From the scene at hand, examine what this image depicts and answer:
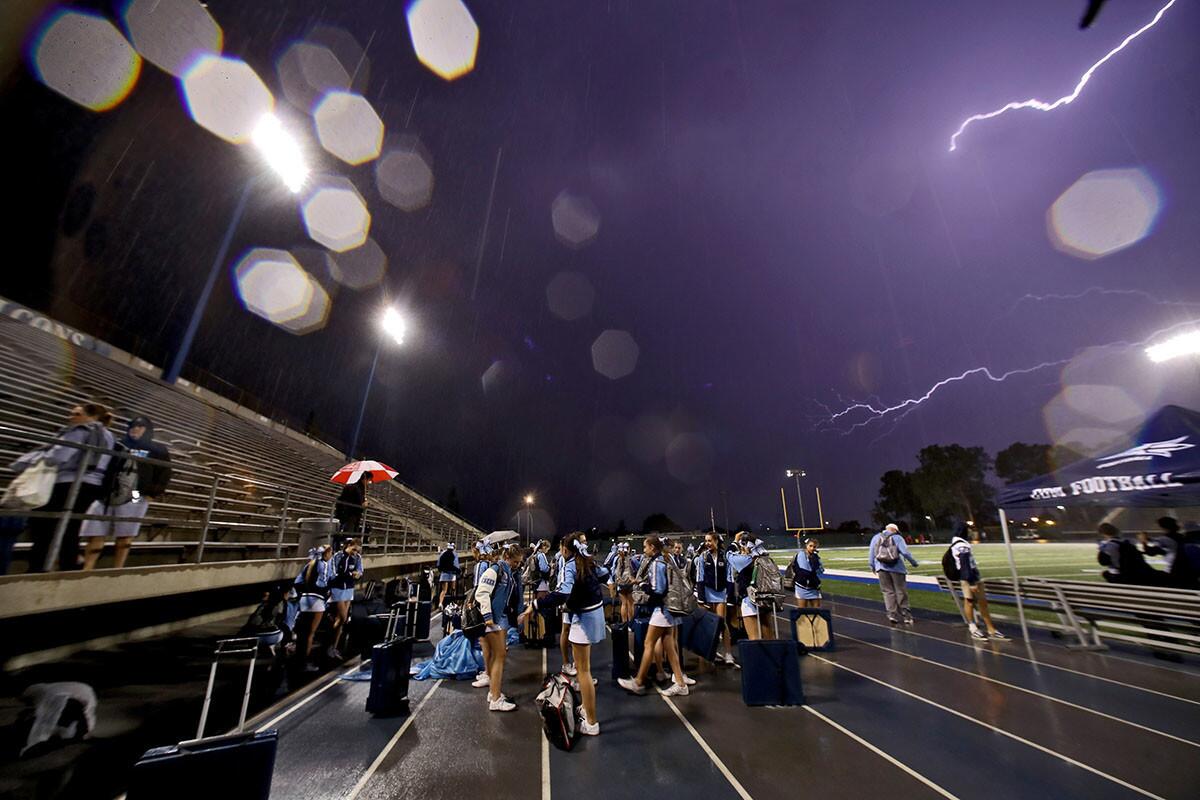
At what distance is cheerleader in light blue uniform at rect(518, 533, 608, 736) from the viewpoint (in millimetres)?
5145

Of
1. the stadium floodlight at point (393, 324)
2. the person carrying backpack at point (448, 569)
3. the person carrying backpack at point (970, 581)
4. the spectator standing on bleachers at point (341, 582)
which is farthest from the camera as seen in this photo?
the stadium floodlight at point (393, 324)

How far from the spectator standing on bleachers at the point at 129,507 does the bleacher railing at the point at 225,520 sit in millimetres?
120

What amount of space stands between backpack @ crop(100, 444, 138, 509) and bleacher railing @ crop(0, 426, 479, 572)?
137 mm

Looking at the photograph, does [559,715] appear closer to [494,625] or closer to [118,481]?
[494,625]

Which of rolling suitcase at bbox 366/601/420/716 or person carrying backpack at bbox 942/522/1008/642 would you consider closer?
rolling suitcase at bbox 366/601/420/716

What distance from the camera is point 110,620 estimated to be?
25.5 ft

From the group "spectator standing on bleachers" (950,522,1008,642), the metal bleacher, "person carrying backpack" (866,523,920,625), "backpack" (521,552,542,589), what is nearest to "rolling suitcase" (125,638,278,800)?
the metal bleacher

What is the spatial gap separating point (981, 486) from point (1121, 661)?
86495 mm

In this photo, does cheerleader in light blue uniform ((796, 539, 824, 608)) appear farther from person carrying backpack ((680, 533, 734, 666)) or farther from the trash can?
the trash can

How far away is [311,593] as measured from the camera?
7.81 meters

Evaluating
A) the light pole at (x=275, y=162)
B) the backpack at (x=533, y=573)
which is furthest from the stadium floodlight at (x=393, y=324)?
the backpack at (x=533, y=573)

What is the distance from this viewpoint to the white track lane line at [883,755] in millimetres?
3834

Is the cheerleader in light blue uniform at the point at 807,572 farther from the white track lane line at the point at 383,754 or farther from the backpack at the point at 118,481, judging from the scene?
the backpack at the point at 118,481

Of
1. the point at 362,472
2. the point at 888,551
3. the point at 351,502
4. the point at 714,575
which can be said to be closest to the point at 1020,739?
the point at 714,575
